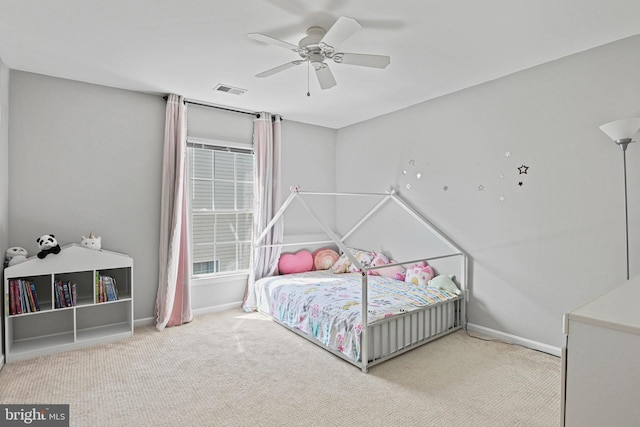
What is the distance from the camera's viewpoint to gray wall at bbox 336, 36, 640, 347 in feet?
8.23

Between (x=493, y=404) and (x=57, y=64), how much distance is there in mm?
4163

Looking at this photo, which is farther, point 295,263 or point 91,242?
point 295,263

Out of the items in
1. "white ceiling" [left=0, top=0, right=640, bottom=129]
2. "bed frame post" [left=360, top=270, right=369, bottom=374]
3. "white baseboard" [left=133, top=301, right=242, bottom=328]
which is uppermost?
"white ceiling" [left=0, top=0, right=640, bottom=129]

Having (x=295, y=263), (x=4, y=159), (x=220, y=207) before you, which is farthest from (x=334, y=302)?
(x=4, y=159)

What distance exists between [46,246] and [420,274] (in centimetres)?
349

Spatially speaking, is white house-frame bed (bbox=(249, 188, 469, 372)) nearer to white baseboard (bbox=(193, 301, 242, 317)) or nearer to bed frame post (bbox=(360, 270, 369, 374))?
bed frame post (bbox=(360, 270, 369, 374))

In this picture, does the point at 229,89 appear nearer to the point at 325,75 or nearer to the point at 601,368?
the point at 325,75

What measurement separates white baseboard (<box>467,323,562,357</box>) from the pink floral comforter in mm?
405

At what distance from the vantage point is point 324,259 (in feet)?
15.4

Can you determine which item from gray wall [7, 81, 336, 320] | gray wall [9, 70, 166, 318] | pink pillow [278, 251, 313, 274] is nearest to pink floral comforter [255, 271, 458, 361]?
pink pillow [278, 251, 313, 274]

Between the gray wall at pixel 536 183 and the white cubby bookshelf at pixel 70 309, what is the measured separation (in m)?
3.29

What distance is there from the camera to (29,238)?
3012 millimetres

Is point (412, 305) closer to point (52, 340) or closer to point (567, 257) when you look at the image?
point (567, 257)

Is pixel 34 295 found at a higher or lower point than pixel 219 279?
higher
